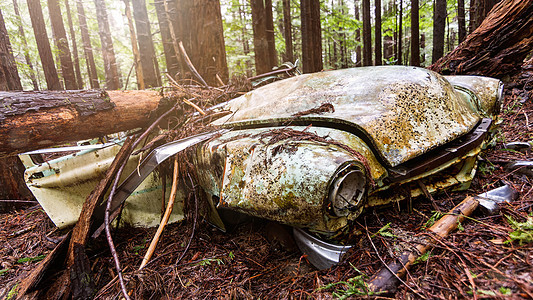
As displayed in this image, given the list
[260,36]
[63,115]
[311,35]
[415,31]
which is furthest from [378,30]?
[63,115]

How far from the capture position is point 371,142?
1.45m

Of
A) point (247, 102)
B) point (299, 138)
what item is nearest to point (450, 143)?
point (299, 138)

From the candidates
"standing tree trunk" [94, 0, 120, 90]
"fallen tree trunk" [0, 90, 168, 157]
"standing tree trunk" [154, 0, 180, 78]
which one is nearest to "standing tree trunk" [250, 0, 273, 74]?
"standing tree trunk" [154, 0, 180, 78]

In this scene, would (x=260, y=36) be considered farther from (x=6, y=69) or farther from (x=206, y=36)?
(x=6, y=69)

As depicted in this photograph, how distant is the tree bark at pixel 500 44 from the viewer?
380cm

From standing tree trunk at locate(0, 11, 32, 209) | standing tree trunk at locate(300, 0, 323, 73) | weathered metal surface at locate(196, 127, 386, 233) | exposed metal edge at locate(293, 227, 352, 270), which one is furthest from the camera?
standing tree trunk at locate(300, 0, 323, 73)

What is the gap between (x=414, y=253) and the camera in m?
1.22

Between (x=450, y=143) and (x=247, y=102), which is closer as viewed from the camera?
(x=450, y=143)

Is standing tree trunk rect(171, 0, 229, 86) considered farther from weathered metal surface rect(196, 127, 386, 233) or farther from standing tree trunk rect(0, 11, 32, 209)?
weathered metal surface rect(196, 127, 386, 233)

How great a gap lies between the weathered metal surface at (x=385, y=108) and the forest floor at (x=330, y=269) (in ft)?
1.43

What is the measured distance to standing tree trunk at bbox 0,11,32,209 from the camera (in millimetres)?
3537

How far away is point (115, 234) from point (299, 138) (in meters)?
1.91

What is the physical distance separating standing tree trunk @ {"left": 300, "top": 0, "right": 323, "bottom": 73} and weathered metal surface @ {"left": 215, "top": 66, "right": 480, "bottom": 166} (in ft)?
14.2

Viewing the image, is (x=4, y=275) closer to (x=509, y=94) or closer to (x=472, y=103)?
(x=472, y=103)
